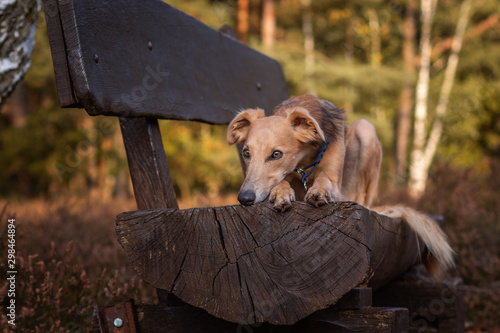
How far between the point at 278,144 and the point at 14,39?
2.20 m

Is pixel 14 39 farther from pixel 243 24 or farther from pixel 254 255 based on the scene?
pixel 243 24

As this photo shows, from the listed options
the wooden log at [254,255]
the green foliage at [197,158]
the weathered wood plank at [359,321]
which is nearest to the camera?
the wooden log at [254,255]

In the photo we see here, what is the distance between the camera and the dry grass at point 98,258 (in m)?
3.42

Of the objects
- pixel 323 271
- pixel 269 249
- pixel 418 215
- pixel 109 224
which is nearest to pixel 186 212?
pixel 269 249

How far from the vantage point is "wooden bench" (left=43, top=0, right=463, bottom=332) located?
2.30 metres

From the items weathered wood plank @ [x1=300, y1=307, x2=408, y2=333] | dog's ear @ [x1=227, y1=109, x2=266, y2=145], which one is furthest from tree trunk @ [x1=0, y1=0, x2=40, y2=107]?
weathered wood plank @ [x1=300, y1=307, x2=408, y2=333]

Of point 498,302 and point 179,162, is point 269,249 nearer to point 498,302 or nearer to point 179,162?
point 498,302

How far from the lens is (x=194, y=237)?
7.97 feet

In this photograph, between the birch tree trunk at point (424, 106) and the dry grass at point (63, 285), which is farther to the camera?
the birch tree trunk at point (424, 106)

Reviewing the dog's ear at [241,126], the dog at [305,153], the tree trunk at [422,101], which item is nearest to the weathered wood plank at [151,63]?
the dog's ear at [241,126]

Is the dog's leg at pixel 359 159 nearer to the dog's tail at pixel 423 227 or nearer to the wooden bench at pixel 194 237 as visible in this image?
the dog's tail at pixel 423 227

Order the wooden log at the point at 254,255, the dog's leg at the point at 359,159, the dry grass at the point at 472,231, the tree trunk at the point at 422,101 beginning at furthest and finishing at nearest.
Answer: the tree trunk at the point at 422,101 → the dry grass at the point at 472,231 → the dog's leg at the point at 359,159 → the wooden log at the point at 254,255

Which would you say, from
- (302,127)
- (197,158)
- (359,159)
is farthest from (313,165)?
(197,158)

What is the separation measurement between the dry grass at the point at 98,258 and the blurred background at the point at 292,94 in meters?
0.02
